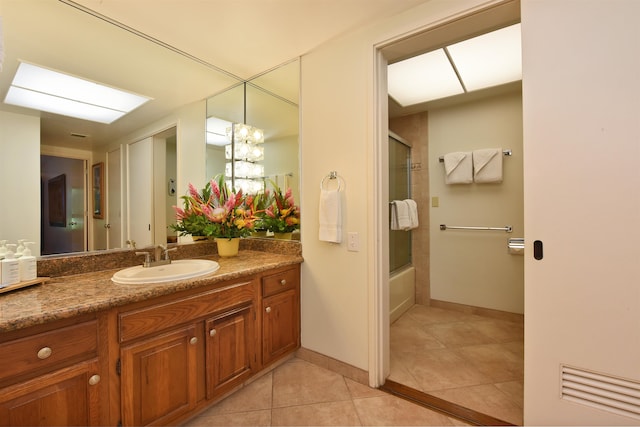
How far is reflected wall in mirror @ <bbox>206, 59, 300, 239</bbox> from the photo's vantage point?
85.2 inches

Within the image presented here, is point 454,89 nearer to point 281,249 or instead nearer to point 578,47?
point 578,47

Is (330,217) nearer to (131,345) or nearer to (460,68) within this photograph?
(131,345)

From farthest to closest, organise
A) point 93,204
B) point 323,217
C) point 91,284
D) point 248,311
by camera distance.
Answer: point 323,217 < point 248,311 < point 93,204 < point 91,284

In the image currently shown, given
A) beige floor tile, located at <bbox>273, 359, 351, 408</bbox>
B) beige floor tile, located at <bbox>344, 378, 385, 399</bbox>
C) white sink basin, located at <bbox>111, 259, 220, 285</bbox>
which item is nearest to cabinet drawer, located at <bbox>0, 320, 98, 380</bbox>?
white sink basin, located at <bbox>111, 259, 220, 285</bbox>

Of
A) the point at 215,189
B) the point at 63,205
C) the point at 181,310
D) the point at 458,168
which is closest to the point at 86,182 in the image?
the point at 63,205

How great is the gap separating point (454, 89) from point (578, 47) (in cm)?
154

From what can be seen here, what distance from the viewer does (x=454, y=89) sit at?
8.54 feet

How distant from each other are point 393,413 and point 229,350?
0.99 m

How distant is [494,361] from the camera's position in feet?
6.58

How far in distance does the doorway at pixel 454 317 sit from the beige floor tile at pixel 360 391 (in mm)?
111

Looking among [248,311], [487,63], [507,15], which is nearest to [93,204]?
[248,311]

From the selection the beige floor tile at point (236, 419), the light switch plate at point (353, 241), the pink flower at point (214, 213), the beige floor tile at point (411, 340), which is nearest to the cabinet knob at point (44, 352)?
the beige floor tile at point (236, 419)

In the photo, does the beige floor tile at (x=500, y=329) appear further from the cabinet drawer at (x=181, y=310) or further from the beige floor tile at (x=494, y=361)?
the cabinet drawer at (x=181, y=310)

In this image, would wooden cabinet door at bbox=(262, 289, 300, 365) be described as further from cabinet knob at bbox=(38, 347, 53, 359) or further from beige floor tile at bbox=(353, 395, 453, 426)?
cabinet knob at bbox=(38, 347, 53, 359)
